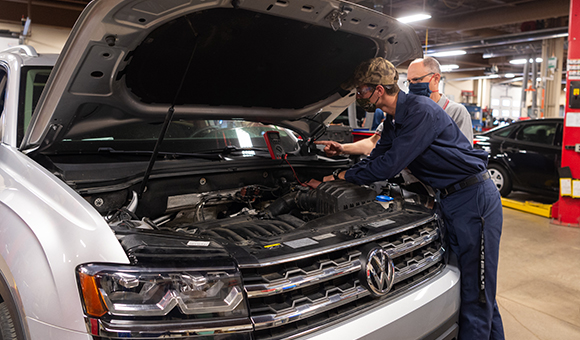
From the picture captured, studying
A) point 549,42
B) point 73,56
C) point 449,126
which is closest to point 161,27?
point 73,56

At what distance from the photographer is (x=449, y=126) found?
2.12 metres

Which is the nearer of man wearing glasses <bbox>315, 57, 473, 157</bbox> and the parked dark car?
man wearing glasses <bbox>315, 57, 473, 157</bbox>

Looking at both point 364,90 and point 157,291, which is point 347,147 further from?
point 157,291

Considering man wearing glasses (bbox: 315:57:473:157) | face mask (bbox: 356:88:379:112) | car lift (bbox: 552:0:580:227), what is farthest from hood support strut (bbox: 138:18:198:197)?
car lift (bbox: 552:0:580:227)

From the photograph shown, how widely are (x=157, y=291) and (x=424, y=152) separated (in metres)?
1.50

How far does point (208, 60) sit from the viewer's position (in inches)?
83.4

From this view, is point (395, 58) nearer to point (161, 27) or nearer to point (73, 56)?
point (161, 27)

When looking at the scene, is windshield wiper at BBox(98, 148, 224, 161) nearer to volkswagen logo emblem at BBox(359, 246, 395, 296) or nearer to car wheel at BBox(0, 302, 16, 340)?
car wheel at BBox(0, 302, 16, 340)

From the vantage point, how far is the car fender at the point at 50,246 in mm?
1113

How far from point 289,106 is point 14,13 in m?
10.6

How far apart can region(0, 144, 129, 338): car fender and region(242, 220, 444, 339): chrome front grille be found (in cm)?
41

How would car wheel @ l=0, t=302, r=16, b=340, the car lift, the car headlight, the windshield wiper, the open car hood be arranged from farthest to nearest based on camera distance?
the car lift → the windshield wiper → the open car hood → car wheel @ l=0, t=302, r=16, b=340 → the car headlight

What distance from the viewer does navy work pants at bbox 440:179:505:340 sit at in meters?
1.95

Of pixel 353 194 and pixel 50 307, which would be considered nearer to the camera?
pixel 50 307
